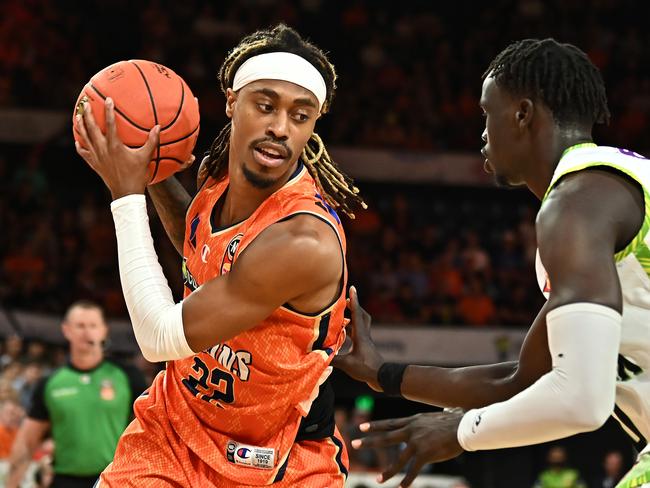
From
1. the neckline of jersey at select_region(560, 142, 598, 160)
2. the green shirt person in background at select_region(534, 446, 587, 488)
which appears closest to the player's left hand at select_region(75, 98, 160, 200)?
the neckline of jersey at select_region(560, 142, 598, 160)

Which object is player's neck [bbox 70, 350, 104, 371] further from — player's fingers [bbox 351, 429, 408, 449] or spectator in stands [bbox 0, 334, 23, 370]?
player's fingers [bbox 351, 429, 408, 449]

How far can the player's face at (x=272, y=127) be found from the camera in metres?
3.36

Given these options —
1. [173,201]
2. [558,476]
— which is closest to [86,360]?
[173,201]

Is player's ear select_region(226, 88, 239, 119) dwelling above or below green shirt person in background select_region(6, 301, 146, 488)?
above

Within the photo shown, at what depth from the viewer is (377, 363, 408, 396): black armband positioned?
312cm

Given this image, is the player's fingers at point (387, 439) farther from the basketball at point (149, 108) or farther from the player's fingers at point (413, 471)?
the basketball at point (149, 108)

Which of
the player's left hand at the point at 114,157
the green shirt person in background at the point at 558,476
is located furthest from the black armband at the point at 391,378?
the green shirt person in background at the point at 558,476

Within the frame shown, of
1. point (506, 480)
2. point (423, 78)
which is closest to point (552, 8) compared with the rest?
point (423, 78)

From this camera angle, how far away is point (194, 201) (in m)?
3.75

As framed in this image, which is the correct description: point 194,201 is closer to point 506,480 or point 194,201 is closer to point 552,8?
point 506,480

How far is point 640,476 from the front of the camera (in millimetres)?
2564

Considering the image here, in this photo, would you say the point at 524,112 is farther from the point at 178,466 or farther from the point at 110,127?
the point at 178,466

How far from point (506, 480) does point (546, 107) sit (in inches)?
402

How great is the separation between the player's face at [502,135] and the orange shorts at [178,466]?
1257mm
